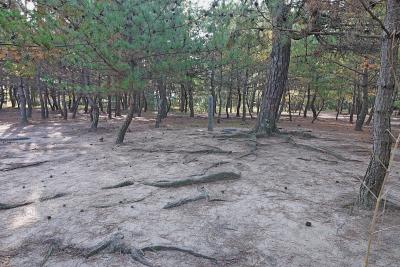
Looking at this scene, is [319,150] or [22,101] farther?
[22,101]

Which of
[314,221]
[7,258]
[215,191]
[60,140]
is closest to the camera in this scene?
[7,258]

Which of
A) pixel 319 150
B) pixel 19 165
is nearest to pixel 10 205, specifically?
pixel 19 165

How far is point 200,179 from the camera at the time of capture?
17.8ft

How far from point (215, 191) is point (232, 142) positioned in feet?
12.8

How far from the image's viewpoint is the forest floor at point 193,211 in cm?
318

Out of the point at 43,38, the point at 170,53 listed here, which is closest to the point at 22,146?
the point at 170,53

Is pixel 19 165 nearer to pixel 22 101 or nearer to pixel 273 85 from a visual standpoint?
pixel 273 85

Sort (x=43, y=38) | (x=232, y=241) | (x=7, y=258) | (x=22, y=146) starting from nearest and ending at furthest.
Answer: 1. (x=7, y=258)
2. (x=232, y=241)
3. (x=43, y=38)
4. (x=22, y=146)

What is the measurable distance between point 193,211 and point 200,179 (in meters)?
1.20

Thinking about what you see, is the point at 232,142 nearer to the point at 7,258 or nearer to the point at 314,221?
the point at 314,221

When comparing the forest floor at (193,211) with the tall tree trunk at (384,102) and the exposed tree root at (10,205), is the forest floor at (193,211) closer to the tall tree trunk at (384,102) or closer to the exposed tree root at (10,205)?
the exposed tree root at (10,205)

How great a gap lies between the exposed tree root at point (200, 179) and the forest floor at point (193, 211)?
0.10ft

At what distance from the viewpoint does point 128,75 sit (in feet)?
28.3

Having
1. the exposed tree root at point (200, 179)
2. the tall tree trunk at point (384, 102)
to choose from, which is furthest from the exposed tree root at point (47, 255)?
the tall tree trunk at point (384, 102)
